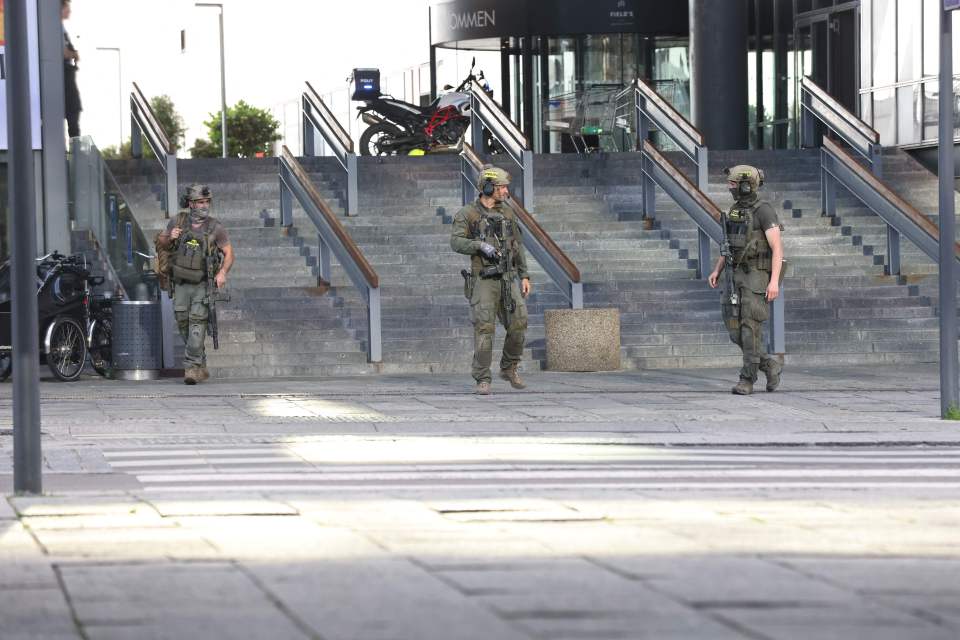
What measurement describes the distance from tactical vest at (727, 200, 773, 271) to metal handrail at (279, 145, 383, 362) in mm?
4433

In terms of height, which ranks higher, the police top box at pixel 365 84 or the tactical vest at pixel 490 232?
the police top box at pixel 365 84

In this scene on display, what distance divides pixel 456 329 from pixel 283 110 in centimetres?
4721

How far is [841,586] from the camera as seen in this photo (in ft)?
20.6

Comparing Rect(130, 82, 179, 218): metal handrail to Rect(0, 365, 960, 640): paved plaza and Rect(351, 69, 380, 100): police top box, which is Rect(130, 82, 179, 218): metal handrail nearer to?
Rect(351, 69, 380, 100): police top box

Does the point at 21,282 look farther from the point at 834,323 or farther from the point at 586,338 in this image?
the point at 834,323

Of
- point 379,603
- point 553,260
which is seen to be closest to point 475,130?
point 553,260

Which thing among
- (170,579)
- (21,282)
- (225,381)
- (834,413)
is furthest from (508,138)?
(170,579)

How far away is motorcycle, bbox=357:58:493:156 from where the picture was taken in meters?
31.2

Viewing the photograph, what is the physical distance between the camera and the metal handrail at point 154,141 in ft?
76.1

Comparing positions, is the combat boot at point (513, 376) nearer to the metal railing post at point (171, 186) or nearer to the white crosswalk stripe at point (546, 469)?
the white crosswalk stripe at point (546, 469)

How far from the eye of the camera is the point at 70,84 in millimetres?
21297

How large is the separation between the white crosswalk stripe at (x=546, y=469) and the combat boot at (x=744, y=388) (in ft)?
11.1

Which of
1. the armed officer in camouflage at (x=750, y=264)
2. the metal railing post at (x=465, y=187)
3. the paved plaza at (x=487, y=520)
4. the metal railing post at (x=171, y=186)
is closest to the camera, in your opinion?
the paved plaza at (x=487, y=520)

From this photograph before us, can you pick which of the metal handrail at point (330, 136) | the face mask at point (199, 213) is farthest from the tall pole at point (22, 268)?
the metal handrail at point (330, 136)
